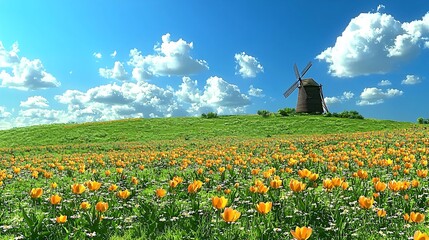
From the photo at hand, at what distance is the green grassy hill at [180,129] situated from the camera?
56062 millimetres

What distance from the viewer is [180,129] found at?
6347cm

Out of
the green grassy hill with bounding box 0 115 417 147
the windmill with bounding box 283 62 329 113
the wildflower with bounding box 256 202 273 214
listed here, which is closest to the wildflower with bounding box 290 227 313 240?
the wildflower with bounding box 256 202 273 214

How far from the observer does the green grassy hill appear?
5606 centimetres

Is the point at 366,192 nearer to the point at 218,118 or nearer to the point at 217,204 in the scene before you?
the point at 217,204

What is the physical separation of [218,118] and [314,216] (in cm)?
6920

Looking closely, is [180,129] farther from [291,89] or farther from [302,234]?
[302,234]

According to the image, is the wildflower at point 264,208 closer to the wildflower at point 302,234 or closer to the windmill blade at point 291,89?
the wildflower at point 302,234

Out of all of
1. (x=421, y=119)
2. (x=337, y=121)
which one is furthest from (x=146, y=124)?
(x=421, y=119)

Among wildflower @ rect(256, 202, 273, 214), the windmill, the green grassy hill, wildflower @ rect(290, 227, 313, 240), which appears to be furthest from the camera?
the windmill

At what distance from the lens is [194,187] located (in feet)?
22.8

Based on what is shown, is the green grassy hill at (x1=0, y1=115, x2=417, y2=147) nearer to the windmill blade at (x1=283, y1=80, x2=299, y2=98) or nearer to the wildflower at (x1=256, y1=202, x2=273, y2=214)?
the windmill blade at (x1=283, y1=80, x2=299, y2=98)

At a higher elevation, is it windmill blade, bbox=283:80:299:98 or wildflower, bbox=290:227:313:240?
windmill blade, bbox=283:80:299:98

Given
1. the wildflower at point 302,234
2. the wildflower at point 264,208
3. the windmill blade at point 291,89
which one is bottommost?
the wildflower at point 302,234

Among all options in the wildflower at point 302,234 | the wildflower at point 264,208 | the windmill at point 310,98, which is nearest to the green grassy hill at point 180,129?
the windmill at point 310,98
